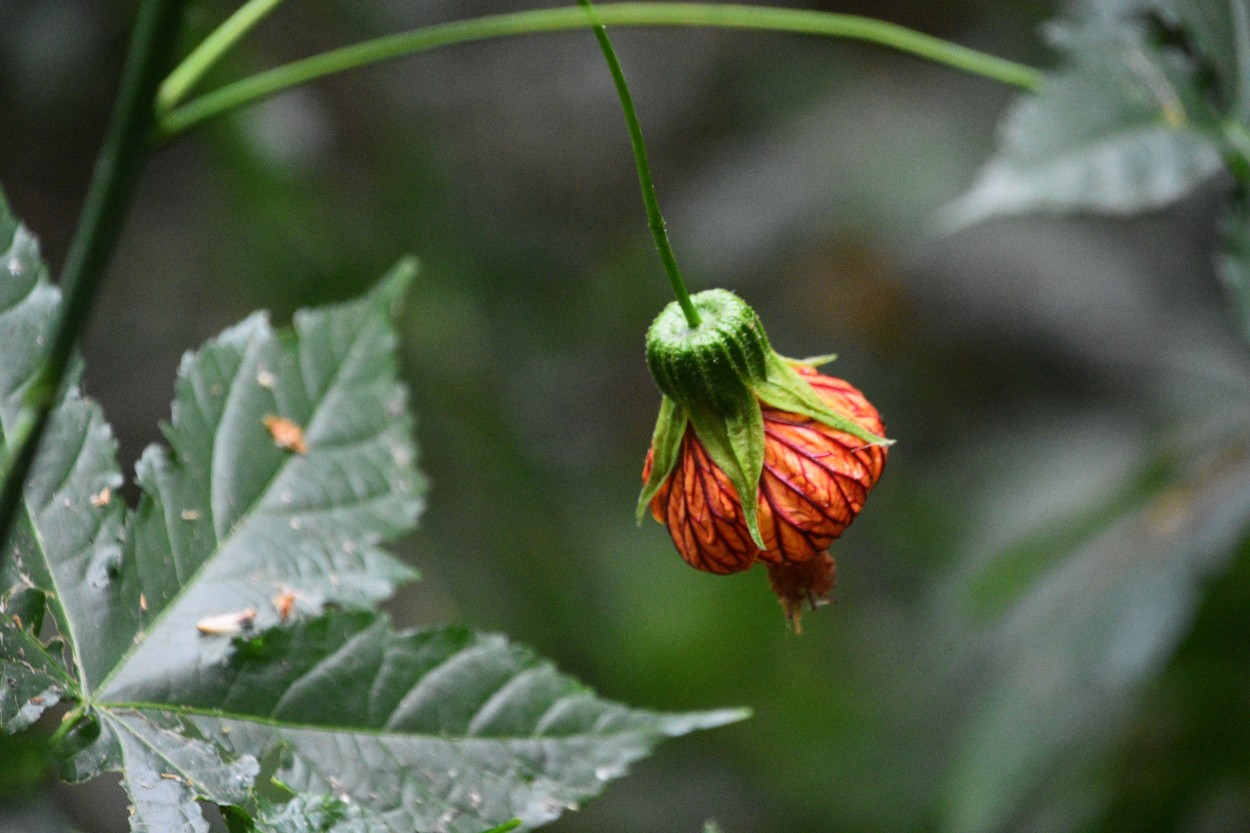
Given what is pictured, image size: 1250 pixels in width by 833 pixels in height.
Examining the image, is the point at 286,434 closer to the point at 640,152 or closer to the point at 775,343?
the point at 640,152

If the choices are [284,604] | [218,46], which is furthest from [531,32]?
[284,604]

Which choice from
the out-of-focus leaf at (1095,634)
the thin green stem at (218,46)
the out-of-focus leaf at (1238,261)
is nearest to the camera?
the thin green stem at (218,46)

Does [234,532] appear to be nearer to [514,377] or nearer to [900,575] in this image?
[514,377]

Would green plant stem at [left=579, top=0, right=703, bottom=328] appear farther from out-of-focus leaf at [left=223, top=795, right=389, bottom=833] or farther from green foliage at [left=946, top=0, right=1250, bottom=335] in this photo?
green foliage at [left=946, top=0, right=1250, bottom=335]

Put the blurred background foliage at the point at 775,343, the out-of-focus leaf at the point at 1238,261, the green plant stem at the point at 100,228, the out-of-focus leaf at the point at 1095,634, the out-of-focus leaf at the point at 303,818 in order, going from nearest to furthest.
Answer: the green plant stem at the point at 100,228
the out-of-focus leaf at the point at 303,818
the out-of-focus leaf at the point at 1238,261
the out-of-focus leaf at the point at 1095,634
the blurred background foliage at the point at 775,343

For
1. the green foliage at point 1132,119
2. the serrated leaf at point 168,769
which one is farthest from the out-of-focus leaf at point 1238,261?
the serrated leaf at point 168,769

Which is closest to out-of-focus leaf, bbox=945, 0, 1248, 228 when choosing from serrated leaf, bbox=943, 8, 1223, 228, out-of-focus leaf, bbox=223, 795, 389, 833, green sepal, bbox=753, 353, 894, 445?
serrated leaf, bbox=943, 8, 1223, 228

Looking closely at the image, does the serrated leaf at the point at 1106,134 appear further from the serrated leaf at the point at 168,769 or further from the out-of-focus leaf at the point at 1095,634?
the serrated leaf at the point at 168,769
